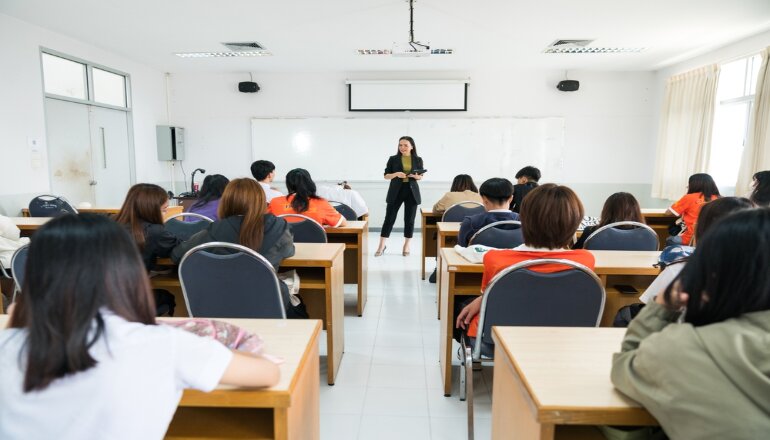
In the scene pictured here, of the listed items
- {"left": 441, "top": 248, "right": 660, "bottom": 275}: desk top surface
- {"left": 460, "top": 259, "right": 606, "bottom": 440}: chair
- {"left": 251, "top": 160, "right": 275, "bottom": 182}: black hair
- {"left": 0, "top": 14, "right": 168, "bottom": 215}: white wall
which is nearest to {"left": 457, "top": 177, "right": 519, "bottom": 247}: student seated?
{"left": 441, "top": 248, "right": 660, "bottom": 275}: desk top surface

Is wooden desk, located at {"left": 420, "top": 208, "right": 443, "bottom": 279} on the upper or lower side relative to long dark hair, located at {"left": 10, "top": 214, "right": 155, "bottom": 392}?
lower

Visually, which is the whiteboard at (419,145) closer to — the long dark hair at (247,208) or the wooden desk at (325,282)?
the wooden desk at (325,282)

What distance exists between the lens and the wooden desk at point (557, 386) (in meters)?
0.95

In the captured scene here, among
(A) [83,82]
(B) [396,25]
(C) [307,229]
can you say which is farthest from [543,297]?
(A) [83,82]

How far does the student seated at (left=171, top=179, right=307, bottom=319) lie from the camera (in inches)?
80.0

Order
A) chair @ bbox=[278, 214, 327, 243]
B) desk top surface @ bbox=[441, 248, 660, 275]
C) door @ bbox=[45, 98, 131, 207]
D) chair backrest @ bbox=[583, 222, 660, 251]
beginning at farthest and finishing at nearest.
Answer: door @ bbox=[45, 98, 131, 207] → chair @ bbox=[278, 214, 327, 243] → chair backrest @ bbox=[583, 222, 660, 251] → desk top surface @ bbox=[441, 248, 660, 275]

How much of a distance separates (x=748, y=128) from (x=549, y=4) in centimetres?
292

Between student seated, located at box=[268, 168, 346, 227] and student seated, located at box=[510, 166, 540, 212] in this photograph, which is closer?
student seated, located at box=[268, 168, 346, 227]

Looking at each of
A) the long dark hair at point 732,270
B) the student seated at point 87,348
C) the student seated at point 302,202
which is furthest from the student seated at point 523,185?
the student seated at point 87,348

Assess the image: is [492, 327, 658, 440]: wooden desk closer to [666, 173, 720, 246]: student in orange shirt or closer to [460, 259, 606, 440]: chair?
[460, 259, 606, 440]: chair

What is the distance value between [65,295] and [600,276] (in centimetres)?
215

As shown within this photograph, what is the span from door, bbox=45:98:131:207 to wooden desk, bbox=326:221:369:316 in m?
3.87

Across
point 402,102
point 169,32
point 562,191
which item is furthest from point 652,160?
point 169,32

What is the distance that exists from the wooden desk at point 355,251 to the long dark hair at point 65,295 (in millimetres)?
2649
